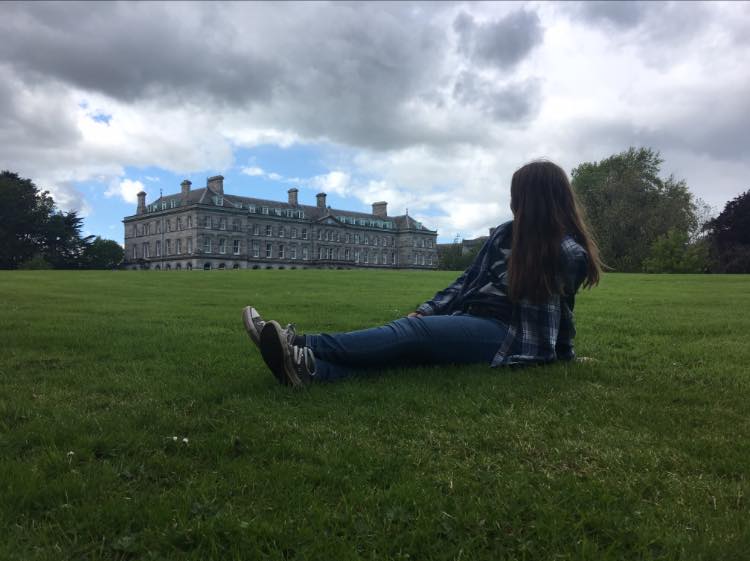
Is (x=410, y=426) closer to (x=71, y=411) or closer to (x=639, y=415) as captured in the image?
(x=639, y=415)

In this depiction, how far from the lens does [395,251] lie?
116 m

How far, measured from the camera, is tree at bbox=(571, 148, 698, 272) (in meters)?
49.2

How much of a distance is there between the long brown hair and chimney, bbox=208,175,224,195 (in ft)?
294

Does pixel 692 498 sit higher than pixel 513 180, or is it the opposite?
pixel 513 180

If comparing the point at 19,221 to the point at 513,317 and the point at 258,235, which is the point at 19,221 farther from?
the point at 513,317

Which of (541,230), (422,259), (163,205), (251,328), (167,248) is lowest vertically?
(251,328)

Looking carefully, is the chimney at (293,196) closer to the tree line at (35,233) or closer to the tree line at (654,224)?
the tree line at (35,233)

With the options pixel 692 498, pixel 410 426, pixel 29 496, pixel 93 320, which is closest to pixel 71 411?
pixel 29 496

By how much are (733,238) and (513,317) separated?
48610mm

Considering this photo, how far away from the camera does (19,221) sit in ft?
209

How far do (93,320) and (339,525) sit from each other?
7789 millimetres

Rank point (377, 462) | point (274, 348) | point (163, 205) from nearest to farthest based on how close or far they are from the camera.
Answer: point (377, 462) → point (274, 348) → point (163, 205)

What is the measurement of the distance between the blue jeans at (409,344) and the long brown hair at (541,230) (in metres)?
0.46

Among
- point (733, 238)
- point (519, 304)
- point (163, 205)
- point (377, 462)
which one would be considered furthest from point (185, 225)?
point (377, 462)
